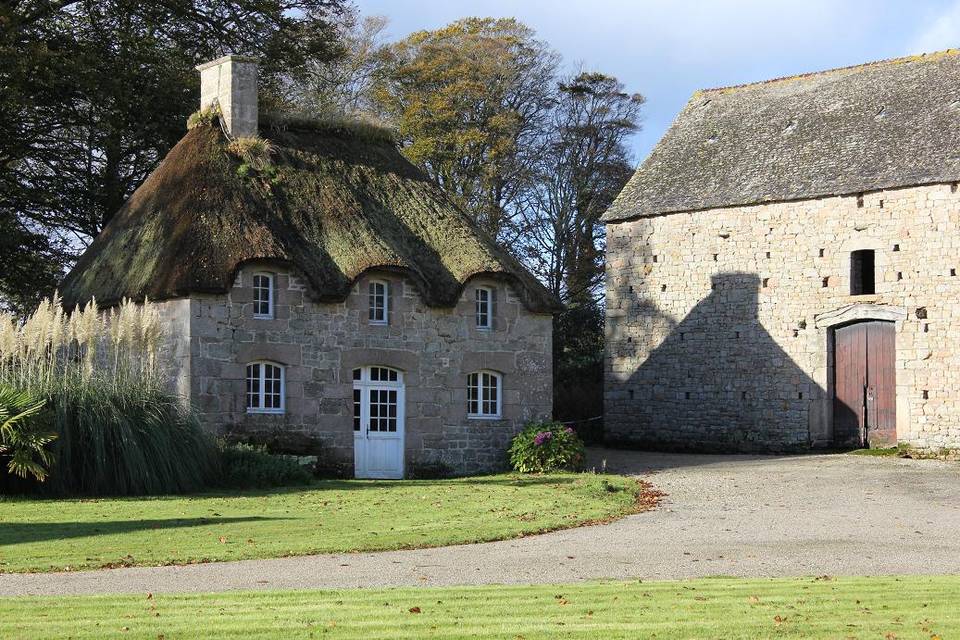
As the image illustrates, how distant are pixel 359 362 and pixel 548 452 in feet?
11.3

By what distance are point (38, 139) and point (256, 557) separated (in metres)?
16.7

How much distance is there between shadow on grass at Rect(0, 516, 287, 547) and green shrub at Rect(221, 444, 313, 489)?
381 cm

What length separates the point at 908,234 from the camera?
964 inches

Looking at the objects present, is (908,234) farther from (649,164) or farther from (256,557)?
(256,557)

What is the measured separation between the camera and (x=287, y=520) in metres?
13.2

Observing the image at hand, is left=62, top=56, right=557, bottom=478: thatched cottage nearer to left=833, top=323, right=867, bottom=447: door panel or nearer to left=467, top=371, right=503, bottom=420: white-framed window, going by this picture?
left=467, top=371, right=503, bottom=420: white-framed window

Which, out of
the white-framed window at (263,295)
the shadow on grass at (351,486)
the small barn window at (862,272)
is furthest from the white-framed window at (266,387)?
the small barn window at (862,272)

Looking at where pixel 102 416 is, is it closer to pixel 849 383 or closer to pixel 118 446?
pixel 118 446

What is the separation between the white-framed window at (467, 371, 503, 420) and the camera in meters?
21.8

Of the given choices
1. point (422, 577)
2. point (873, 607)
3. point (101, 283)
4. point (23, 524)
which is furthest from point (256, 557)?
point (101, 283)

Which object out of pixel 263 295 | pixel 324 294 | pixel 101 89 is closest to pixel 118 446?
pixel 263 295

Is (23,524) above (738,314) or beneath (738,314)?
beneath

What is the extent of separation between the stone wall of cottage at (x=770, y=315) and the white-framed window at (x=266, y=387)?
35.4 feet

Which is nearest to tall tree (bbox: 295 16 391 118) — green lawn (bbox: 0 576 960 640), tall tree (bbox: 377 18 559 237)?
tall tree (bbox: 377 18 559 237)
